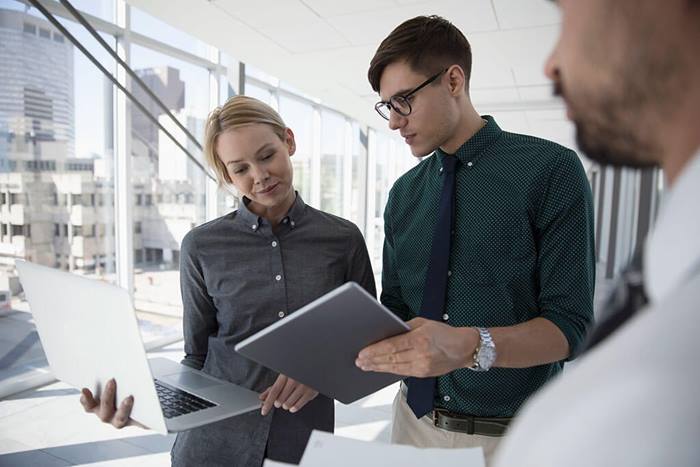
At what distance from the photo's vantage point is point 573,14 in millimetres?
413

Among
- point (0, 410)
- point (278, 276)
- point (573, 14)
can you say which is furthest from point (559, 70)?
point (0, 410)

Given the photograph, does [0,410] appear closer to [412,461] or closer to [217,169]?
[217,169]

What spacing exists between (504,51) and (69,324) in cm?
382

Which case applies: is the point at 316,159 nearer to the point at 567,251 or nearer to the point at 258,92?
the point at 258,92

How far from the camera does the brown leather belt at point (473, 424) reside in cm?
106

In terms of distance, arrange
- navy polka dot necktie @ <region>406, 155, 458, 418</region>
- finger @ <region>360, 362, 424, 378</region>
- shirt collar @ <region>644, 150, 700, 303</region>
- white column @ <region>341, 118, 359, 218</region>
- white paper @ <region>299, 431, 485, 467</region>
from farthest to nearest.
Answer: white column @ <region>341, 118, 359, 218</region> → navy polka dot necktie @ <region>406, 155, 458, 418</region> → finger @ <region>360, 362, 424, 378</region> → white paper @ <region>299, 431, 485, 467</region> → shirt collar @ <region>644, 150, 700, 303</region>

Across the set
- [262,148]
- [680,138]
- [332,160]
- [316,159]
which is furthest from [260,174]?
[332,160]

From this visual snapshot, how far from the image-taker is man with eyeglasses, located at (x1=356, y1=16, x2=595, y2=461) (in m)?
1.00

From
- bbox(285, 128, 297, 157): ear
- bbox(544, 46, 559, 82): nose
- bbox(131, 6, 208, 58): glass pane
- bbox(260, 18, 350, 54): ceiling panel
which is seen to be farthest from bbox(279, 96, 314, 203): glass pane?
bbox(544, 46, 559, 82): nose

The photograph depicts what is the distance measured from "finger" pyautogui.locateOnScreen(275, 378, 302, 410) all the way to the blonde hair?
0.61 metres

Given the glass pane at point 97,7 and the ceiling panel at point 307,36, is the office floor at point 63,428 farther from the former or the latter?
the ceiling panel at point 307,36

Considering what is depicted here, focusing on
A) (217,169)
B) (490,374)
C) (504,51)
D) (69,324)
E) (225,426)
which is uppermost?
(504,51)

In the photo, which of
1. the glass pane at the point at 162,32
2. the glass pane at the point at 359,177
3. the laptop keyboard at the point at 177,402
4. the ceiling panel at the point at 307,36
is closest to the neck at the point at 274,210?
the laptop keyboard at the point at 177,402

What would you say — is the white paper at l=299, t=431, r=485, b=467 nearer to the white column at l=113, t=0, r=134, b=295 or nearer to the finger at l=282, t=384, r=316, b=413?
the finger at l=282, t=384, r=316, b=413
